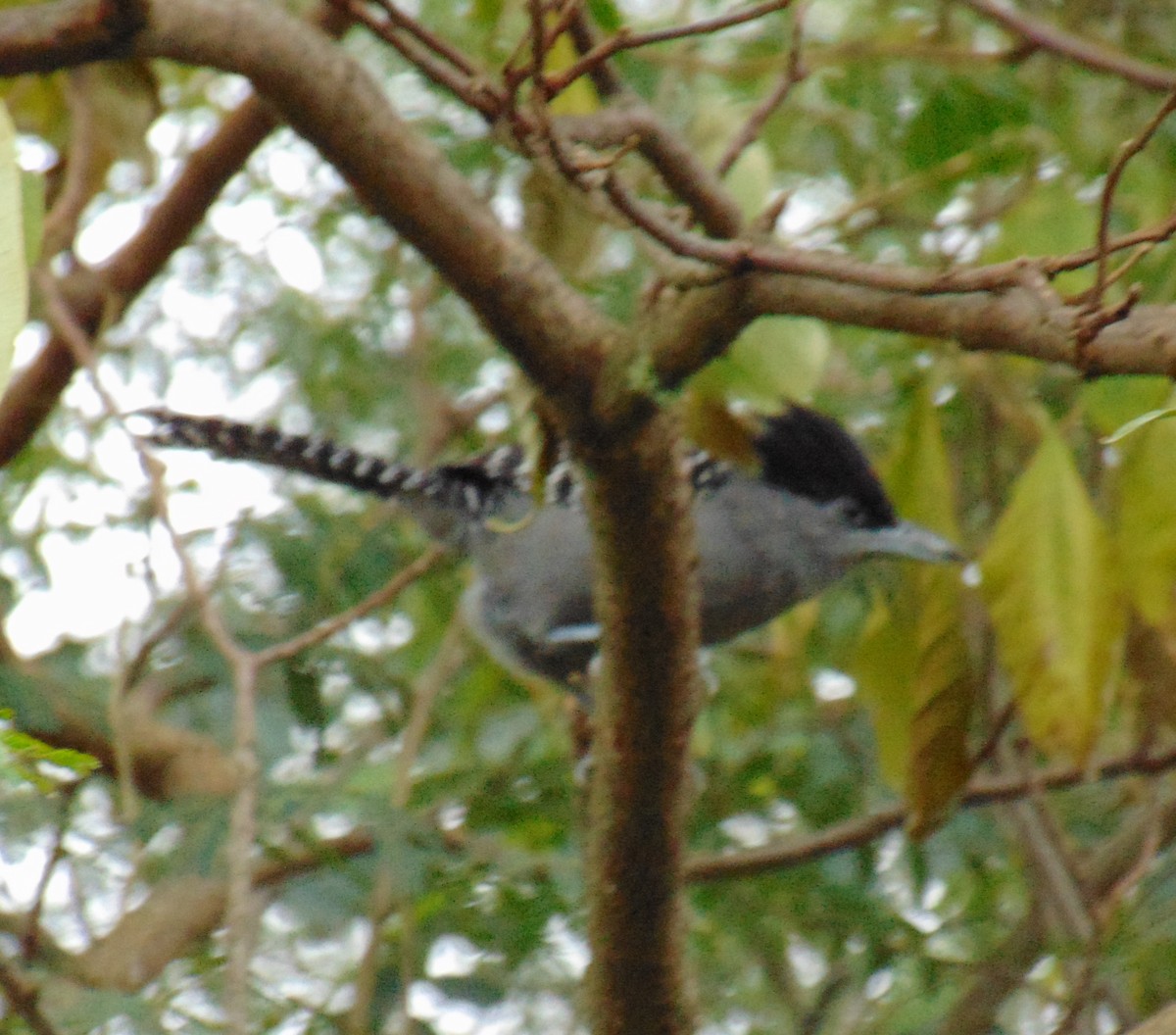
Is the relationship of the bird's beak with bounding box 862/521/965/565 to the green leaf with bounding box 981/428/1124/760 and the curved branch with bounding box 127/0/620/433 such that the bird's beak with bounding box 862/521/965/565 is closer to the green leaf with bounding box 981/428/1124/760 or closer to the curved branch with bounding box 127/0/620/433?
the green leaf with bounding box 981/428/1124/760

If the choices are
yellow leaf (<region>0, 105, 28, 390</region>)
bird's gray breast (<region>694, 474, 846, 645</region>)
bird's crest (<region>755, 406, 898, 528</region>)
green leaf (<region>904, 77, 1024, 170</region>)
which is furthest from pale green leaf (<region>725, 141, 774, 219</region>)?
yellow leaf (<region>0, 105, 28, 390</region>)

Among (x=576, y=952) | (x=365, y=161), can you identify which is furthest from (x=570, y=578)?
(x=365, y=161)

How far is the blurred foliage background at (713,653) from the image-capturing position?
281 centimetres

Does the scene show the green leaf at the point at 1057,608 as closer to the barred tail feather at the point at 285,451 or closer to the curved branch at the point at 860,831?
the curved branch at the point at 860,831

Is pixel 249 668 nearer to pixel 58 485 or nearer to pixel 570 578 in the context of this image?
pixel 570 578

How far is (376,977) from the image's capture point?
134 inches

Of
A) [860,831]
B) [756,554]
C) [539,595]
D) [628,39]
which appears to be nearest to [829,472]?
[756,554]

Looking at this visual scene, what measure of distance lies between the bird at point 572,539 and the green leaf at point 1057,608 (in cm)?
79

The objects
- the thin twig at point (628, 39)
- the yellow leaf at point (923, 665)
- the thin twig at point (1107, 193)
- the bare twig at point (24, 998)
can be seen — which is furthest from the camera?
the yellow leaf at point (923, 665)

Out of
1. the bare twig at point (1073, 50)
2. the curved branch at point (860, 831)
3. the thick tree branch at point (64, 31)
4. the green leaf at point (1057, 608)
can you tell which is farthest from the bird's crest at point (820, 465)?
the thick tree branch at point (64, 31)

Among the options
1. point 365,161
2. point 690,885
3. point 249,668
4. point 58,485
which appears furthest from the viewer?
point 58,485

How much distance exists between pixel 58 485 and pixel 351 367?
Answer: 2.71ft

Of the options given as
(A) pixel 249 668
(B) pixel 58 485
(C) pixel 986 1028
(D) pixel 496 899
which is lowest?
(C) pixel 986 1028

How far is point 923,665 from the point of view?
3035mm
